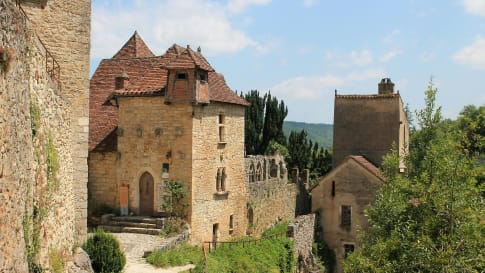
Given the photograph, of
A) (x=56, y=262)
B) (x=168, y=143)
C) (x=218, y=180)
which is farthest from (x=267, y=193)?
(x=56, y=262)

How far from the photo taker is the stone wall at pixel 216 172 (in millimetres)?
20578

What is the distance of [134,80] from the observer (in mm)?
22781

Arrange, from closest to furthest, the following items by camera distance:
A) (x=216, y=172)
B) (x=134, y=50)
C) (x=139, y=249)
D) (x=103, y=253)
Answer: (x=103, y=253), (x=139, y=249), (x=216, y=172), (x=134, y=50)

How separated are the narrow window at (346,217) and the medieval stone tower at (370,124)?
4308mm

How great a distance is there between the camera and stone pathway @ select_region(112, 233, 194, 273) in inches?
600

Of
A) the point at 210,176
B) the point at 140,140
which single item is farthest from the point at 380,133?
the point at 140,140

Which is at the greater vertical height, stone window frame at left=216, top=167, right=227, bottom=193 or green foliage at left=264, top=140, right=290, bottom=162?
green foliage at left=264, top=140, right=290, bottom=162

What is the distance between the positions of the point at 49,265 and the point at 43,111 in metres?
2.84

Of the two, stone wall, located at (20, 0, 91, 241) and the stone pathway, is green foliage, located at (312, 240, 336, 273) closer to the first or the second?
the stone pathway

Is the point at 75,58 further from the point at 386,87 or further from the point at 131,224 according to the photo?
the point at 386,87

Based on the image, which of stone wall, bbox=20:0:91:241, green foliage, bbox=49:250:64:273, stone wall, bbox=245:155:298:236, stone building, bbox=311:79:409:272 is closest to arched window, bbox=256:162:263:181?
stone wall, bbox=245:155:298:236

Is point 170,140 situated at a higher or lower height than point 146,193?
higher

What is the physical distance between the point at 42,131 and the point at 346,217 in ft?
71.0

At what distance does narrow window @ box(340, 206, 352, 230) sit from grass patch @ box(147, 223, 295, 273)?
6.07 m
